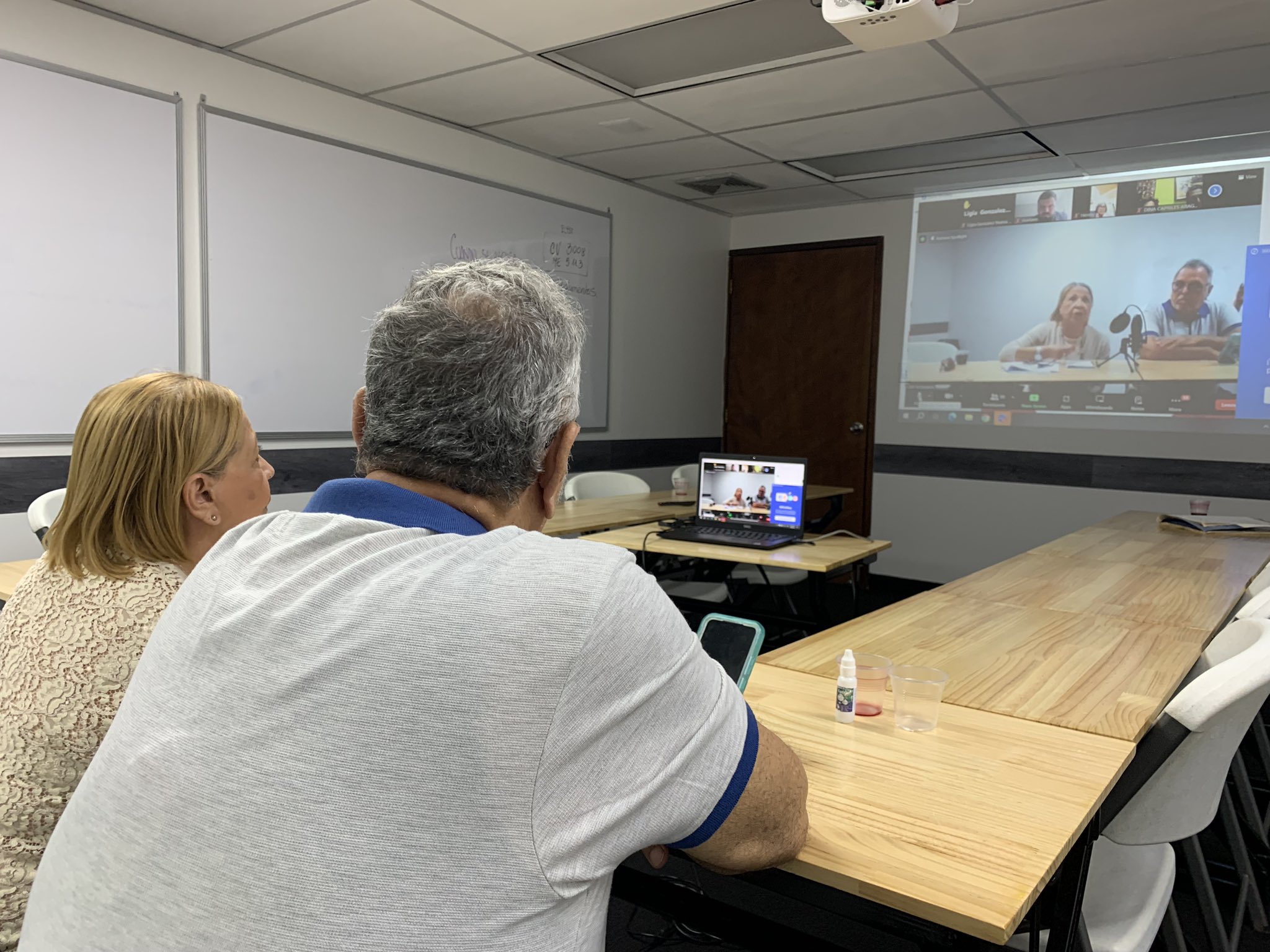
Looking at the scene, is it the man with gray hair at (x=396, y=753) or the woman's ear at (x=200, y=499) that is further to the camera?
the woman's ear at (x=200, y=499)

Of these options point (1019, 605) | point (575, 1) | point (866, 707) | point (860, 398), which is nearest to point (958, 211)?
point (860, 398)

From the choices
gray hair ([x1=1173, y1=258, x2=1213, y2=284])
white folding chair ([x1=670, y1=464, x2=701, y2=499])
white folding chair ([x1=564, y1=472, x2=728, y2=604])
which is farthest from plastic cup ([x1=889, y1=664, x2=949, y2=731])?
gray hair ([x1=1173, y1=258, x2=1213, y2=284])

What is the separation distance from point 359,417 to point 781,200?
5.66 meters

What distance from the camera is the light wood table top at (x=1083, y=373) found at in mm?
4949

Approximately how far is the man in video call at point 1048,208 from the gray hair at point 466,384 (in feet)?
17.5

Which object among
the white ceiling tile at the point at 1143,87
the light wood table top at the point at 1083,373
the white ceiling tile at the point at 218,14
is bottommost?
the light wood table top at the point at 1083,373

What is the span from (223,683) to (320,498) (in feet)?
0.67

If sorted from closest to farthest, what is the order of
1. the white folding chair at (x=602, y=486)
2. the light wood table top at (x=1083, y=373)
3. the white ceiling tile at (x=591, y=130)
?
1. the white ceiling tile at (x=591, y=130)
2. the white folding chair at (x=602, y=486)
3. the light wood table top at (x=1083, y=373)

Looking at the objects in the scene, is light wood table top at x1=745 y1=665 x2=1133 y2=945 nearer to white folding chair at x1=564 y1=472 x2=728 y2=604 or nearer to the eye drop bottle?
the eye drop bottle

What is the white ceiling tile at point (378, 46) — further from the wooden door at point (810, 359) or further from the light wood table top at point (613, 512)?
the wooden door at point (810, 359)

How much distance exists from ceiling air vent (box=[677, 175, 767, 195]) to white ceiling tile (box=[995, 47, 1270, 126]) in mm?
1849

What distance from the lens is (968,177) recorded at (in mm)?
5414

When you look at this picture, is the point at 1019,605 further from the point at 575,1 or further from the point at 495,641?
the point at 575,1

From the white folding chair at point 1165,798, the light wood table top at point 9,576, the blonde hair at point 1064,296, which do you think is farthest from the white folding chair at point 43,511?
the blonde hair at point 1064,296
